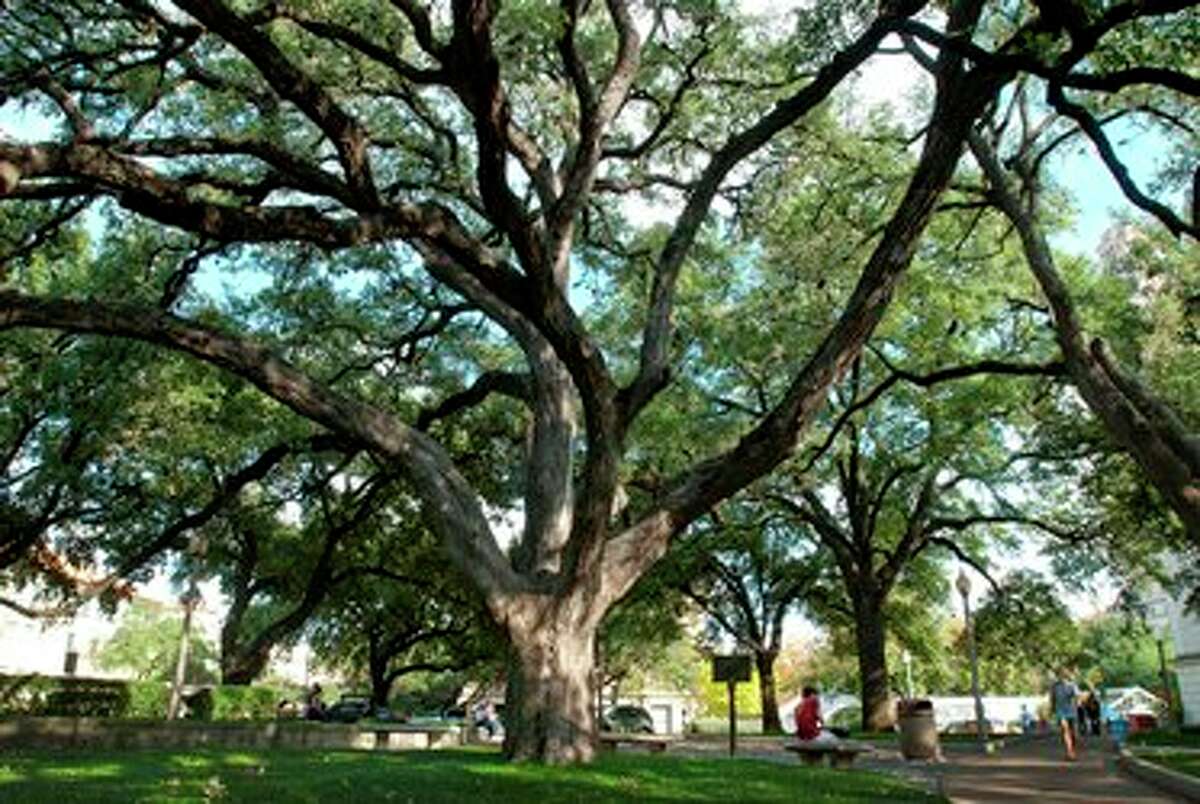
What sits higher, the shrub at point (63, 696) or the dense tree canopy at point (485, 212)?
the dense tree canopy at point (485, 212)

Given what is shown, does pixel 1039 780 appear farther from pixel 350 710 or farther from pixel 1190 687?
pixel 1190 687

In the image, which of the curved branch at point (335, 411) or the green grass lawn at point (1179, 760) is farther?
the green grass lawn at point (1179, 760)

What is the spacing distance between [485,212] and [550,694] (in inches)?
227

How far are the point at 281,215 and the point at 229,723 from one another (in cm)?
1677

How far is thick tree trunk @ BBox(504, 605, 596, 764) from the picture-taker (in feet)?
37.5

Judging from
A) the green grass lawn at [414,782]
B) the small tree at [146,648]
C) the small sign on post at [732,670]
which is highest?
the small tree at [146,648]

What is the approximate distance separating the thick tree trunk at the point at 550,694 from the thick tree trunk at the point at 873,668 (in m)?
19.8

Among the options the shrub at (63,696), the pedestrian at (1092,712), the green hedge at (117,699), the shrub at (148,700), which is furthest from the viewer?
the pedestrian at (1092,712)

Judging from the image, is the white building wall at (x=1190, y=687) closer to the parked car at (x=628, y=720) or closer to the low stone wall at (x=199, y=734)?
the parked car at (x=628, y=720)

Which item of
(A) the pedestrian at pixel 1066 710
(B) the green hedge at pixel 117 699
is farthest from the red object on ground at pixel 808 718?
(B) the green hedge at pixel 117 699

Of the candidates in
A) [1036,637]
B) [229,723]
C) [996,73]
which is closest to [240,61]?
[996,73]

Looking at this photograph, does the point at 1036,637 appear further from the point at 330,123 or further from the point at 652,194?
the point at 330,123

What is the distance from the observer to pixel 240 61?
15172mm

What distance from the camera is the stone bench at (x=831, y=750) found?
14.5 m
